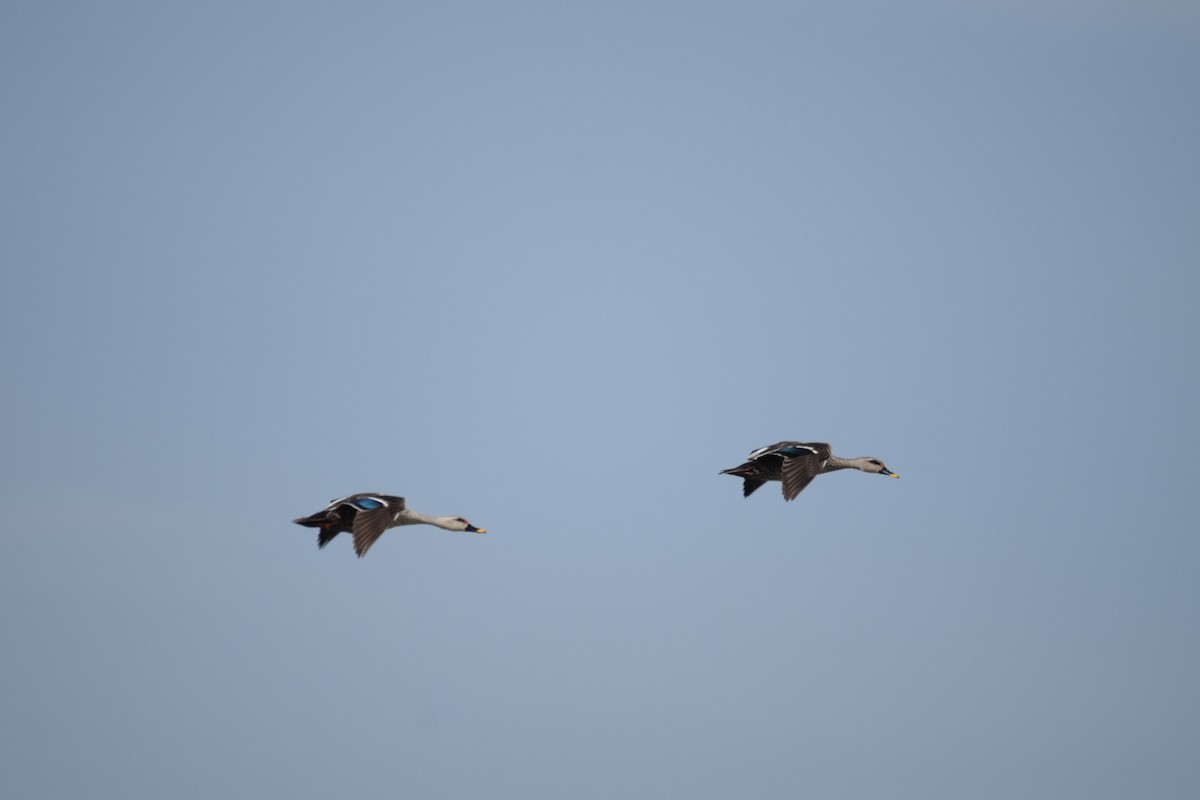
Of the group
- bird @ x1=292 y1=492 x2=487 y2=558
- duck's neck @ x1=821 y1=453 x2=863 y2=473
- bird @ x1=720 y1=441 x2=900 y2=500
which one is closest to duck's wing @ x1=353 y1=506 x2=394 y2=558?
bird @ x1=292 y1=492 x2=487 y2=558

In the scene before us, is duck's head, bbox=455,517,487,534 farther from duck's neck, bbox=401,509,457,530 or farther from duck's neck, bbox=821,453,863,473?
duck's neck, bbox=821,453,863,473

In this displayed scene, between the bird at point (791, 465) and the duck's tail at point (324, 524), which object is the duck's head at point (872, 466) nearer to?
the bird at point (791, 465)

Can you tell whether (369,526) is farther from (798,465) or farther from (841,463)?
(841,463)

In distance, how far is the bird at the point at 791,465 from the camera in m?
89.6

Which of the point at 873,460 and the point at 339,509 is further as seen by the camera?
the point at 873,460

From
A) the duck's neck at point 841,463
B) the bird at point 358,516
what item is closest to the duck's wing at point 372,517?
the bird at point 358,516

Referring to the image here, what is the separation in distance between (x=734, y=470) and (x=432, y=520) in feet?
49.6

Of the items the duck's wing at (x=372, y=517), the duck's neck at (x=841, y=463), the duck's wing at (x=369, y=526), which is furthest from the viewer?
the duck's neck at (x=841, y=463)

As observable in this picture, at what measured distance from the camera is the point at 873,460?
9531 centimetres

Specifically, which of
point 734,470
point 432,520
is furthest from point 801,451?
point 432,520

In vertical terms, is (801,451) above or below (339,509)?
above

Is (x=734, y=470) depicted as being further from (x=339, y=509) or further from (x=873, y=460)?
(x=339, y=509)

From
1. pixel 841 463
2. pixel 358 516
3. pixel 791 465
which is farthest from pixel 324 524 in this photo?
pixel 841 463

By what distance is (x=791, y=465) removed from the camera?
89750mm
